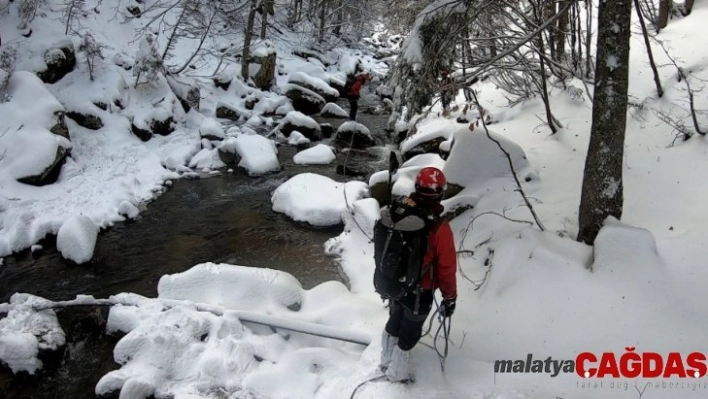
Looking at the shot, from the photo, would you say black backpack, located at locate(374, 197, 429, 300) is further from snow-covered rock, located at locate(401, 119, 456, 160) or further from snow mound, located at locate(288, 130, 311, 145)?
snow mound, located at locate(288, 130, 311, 145)

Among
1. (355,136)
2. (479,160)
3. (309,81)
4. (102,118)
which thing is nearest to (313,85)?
(309,81)

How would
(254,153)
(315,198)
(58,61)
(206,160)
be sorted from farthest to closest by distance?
(58,61) < (206,160) < (254,153) < (315,198)

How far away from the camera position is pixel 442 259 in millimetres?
3682

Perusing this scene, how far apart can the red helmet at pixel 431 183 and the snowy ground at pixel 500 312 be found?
1681 millimetres

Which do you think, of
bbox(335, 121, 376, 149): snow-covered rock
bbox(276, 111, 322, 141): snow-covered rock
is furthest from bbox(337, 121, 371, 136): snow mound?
bbox(276, 111, 322, 141): snow-covered rock

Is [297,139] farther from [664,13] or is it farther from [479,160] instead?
[664,13]

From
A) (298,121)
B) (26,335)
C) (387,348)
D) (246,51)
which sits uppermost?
(246,51)

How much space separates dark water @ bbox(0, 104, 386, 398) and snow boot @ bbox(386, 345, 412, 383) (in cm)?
307

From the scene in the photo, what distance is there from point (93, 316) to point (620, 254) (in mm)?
5985

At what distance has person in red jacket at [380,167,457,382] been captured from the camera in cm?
363

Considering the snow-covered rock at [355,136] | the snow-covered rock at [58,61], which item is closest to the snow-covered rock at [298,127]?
the snow-covered rock at [355,136]

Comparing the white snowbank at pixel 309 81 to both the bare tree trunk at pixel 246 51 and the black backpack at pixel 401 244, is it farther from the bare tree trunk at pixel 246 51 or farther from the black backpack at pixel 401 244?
the black backpack at pixel 401 244

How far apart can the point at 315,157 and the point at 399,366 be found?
917cm

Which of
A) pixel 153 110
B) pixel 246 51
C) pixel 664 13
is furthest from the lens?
pixel 246 51
